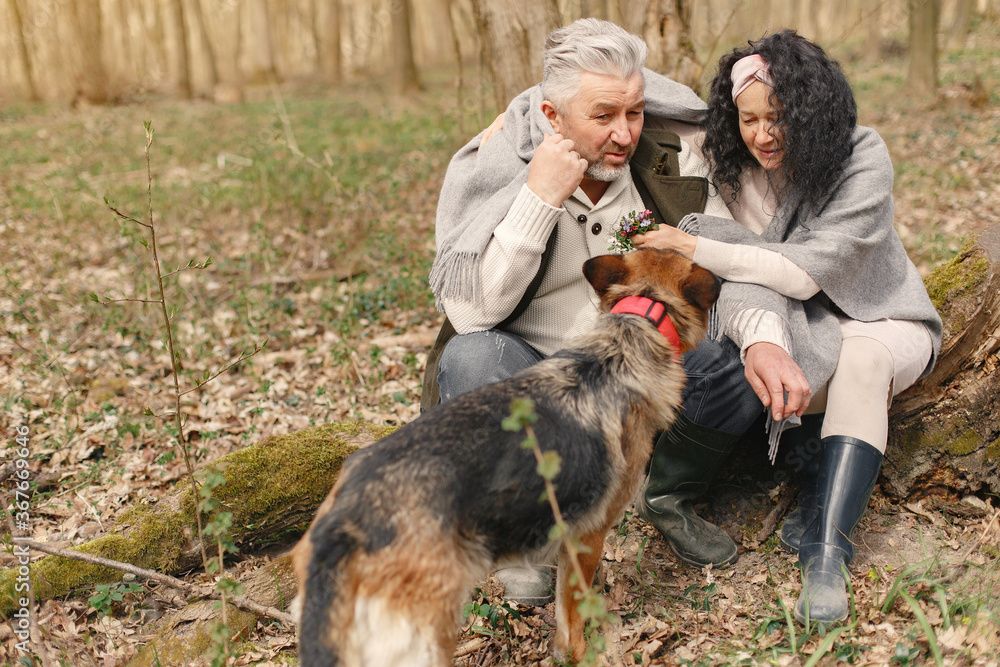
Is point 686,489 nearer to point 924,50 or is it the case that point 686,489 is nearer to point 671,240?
point 671,240

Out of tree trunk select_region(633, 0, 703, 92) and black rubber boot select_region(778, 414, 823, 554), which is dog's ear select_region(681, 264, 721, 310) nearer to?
black rubber boot select_region(778, 414, 823, 554)

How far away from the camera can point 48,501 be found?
4551mm

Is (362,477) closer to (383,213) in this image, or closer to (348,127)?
(383,213)

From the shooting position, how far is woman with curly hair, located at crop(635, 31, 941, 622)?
3428 mm

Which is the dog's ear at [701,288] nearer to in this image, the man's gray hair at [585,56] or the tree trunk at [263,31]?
the man's gray hair at [585,56]

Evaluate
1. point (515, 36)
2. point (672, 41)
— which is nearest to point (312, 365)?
point (515, 36)

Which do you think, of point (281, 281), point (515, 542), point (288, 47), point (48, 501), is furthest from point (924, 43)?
point (288, 47)

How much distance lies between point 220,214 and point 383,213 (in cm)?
224

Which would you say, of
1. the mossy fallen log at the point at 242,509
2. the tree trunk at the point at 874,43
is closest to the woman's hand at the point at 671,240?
the mossy fallen log at the point at 242,509

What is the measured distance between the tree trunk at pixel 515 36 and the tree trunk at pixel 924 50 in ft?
39.4

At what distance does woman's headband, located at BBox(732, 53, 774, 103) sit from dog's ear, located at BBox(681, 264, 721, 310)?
1114mm

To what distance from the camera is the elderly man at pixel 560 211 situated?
3717 millimetres

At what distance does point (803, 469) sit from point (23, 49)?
94.4 feet

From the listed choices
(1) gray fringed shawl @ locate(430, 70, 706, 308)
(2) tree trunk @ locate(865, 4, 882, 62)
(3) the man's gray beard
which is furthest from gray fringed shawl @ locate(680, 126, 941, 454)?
(2) tree trunk @ locate(865, 4, 882, 62)
